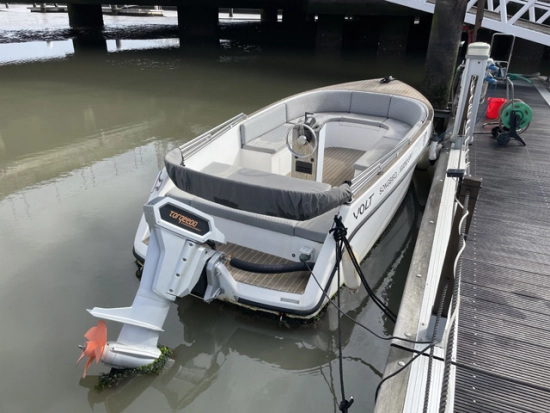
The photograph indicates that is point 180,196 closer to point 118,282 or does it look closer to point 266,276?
point 118,282

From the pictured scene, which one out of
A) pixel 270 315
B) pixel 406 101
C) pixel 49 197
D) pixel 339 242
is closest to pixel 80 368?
pixel 270 315

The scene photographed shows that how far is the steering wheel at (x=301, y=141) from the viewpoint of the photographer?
4598 millimetres

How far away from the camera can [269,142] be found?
559 centimetres

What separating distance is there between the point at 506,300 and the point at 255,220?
2.12m

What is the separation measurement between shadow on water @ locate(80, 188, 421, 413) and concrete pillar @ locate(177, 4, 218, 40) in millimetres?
20389

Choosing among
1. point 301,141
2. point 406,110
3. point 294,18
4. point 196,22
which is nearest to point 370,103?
point 406,110

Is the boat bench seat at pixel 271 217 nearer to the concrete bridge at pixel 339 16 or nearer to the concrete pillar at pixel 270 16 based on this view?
the concrete bridge at pixel 339 16

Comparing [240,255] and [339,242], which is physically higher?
[339,242]

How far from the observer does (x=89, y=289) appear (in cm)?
427

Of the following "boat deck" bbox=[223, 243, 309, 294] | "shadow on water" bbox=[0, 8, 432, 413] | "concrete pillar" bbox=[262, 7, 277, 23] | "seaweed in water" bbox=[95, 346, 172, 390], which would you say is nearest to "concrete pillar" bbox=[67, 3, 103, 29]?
"concrete pillar" bbox=[262, 7, 277, 23]

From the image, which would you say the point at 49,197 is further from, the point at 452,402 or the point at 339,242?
the point at 452,402

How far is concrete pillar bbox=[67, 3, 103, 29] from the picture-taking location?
24.0 m

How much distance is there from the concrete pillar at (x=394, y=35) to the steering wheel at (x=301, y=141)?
15.5m

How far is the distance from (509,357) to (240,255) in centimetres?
236
